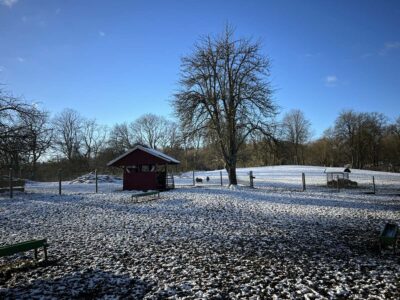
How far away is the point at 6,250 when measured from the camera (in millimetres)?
6113

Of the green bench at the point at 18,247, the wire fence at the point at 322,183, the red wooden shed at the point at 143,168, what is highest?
the red wooden shed at the point at 143,168

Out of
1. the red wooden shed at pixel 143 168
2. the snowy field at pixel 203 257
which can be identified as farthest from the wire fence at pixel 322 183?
the snowy field at pixel 203 257

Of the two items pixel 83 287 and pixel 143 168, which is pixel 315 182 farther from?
pixel 83 287

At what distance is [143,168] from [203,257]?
20882 millimetres

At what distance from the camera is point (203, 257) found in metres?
7.26

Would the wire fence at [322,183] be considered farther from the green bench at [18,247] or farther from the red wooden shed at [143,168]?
the green bench at [18,247]

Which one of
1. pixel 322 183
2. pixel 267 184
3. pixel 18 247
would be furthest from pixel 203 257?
pixel 322 183

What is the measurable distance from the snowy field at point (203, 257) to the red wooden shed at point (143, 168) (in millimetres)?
12751

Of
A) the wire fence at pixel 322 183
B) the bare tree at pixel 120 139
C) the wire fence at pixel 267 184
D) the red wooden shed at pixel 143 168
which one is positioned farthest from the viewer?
the bare tree at pixel 120 139

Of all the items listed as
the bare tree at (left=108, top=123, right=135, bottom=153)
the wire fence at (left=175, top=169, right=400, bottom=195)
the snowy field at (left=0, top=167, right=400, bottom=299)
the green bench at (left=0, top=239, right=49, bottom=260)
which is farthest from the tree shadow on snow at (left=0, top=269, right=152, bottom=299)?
the bare tree at (left=108, top=123, right=135, bottom=153)

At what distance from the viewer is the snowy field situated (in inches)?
211

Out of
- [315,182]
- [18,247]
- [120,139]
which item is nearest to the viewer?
[18,247]

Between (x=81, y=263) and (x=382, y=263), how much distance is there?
721cm

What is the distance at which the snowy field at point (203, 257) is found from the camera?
17.6 ft
